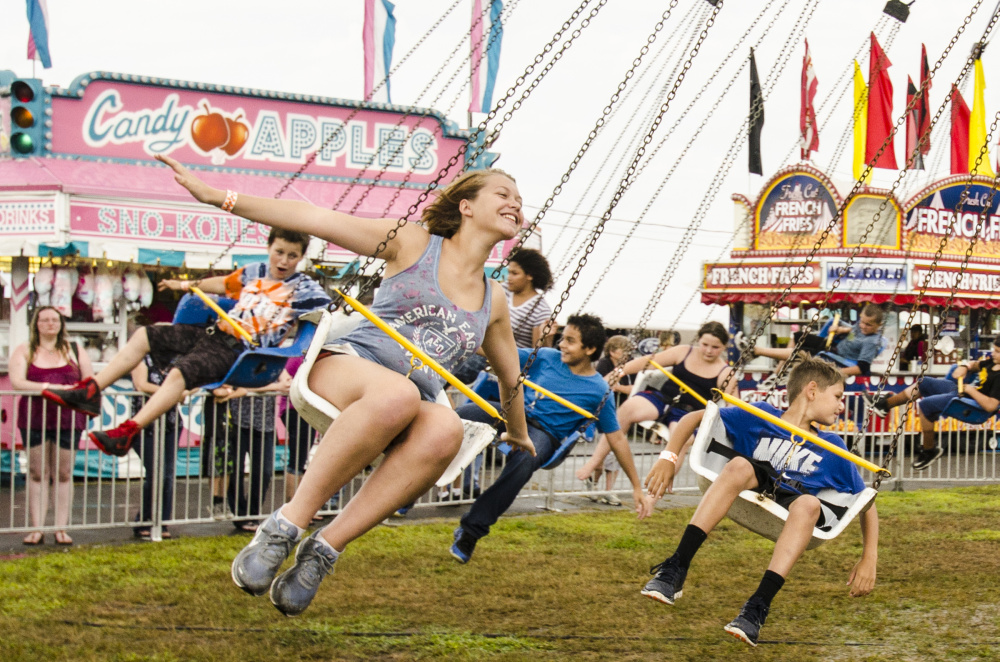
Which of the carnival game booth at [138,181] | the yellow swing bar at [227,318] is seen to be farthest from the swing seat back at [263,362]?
the carnival game booth at [138,181]

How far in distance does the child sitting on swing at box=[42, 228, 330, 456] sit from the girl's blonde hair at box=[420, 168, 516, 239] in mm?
1778

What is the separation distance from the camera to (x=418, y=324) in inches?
138

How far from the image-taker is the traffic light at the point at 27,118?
10.1 meters

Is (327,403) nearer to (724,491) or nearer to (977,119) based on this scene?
(724,491)

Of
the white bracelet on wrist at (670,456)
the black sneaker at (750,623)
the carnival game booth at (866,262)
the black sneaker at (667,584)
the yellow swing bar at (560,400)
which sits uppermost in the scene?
the carnival game booth at (866,262)

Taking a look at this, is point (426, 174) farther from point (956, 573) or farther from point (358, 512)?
point (358, 512)

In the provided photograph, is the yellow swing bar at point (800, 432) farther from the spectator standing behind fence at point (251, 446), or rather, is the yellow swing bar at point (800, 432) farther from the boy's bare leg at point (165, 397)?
the spectator standing behind fence at point (251, 446)

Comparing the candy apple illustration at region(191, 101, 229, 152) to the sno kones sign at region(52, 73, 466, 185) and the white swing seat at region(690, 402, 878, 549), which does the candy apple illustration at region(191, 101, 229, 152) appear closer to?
the sno kones sign at region(52, 73, 466, 185)

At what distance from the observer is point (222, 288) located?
5.84m

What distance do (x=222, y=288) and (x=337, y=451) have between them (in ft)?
9.36

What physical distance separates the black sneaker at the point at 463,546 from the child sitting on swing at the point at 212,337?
1387mm

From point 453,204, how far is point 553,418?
218cm

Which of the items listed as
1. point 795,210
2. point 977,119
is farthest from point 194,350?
point 977,119

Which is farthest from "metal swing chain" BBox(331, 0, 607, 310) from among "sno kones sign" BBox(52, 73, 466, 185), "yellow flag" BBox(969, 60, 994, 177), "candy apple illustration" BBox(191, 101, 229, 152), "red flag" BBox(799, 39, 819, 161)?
"yellow flag" BBox(969, 60, 994, 177)
